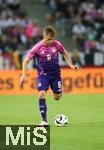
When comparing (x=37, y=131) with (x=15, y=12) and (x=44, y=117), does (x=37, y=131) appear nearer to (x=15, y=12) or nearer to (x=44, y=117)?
(x=44, y=117)

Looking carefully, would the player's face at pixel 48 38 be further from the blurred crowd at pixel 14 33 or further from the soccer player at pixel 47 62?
the blurred crowd at pixel 14 33

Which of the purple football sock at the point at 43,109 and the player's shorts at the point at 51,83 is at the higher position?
the player's shorts at the point at 51,83

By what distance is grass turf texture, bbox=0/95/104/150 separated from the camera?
43.6 ft

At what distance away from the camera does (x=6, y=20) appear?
98.5ft

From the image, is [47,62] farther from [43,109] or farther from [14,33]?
[14,33]

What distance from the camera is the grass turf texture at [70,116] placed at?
13.3 m

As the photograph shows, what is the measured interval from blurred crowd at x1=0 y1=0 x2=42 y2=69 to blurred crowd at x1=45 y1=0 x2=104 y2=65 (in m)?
1.13

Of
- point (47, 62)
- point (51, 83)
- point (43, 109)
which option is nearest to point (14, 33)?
point (51, 83)

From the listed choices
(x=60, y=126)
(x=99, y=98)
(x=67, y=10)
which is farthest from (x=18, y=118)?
(x=67, y=10)

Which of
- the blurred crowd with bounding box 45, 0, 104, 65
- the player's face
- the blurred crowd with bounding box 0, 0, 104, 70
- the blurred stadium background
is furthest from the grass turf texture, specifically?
the blurred crowd with bounding box 45, 0, 104, 65

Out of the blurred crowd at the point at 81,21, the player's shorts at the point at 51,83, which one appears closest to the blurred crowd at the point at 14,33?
the blurred crowd at the point at 81,21

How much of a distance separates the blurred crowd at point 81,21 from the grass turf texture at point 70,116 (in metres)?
6.14

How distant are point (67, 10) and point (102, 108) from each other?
1226 cm

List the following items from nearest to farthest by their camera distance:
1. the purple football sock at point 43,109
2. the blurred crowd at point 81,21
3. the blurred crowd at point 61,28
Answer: the purple football sock at point 43,109, the blurred crowd at point 61,28, the blurred crowd at point 81,21
